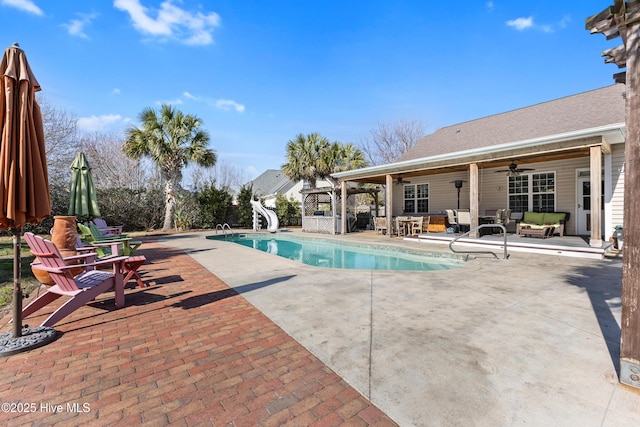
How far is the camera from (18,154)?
110 inches

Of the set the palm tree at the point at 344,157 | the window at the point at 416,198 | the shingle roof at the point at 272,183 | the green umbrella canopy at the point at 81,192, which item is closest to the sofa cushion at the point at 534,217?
the window at the point at 416,198

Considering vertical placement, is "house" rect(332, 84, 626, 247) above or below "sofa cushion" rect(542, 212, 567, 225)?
above

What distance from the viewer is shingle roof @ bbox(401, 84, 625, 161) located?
10.9 meters

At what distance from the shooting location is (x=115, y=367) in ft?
8.29

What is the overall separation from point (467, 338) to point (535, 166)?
37.6 ft

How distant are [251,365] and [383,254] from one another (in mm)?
7906

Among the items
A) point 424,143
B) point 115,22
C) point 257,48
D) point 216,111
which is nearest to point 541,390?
point 115,22

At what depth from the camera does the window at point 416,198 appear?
1546 cm

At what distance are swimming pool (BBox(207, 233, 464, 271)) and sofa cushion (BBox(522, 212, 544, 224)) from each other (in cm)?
497

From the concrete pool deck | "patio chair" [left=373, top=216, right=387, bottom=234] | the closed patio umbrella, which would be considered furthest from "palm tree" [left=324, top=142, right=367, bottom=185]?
the closed patio umbrella

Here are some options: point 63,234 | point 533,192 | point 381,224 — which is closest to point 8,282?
point 63,234

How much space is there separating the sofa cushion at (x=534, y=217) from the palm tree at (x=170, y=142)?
49.9 feet

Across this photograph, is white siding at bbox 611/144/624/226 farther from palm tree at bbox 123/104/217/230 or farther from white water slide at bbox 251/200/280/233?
palm tree at bbox 123/104/217/230

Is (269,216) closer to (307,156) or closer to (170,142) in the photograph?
(307,156)
